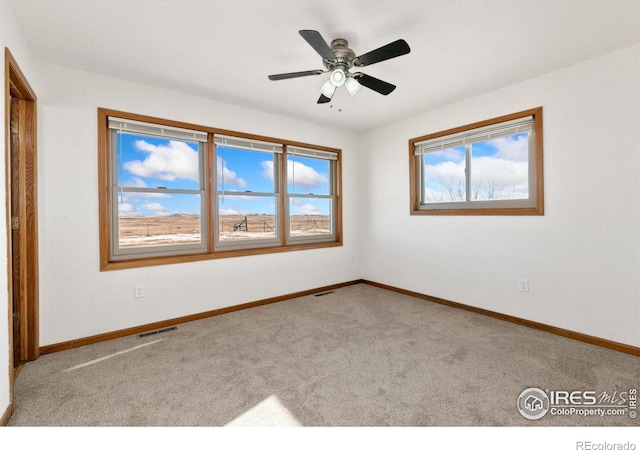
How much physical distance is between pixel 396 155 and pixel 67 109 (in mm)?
3737

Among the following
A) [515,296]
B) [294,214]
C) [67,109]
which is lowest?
[515,296]

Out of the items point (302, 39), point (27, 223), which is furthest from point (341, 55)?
point (27, 223)

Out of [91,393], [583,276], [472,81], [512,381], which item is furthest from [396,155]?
[91,393]

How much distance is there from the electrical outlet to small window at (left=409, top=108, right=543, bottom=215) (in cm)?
69

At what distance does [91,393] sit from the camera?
76.3 inches

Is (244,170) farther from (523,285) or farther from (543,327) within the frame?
(543,327)

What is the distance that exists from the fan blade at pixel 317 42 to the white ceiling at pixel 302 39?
248 millimetres

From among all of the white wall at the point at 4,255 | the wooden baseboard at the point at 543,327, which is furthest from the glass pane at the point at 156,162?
the wooden baseboard at the point at 543,327

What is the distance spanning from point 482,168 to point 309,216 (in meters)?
2.36

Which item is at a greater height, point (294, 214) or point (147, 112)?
point (147, 112)

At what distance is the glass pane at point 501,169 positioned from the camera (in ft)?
10.4

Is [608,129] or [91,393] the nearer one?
[91,393]

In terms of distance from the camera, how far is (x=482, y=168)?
3520 mm

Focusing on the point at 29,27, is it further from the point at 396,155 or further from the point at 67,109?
the point at 396,155
